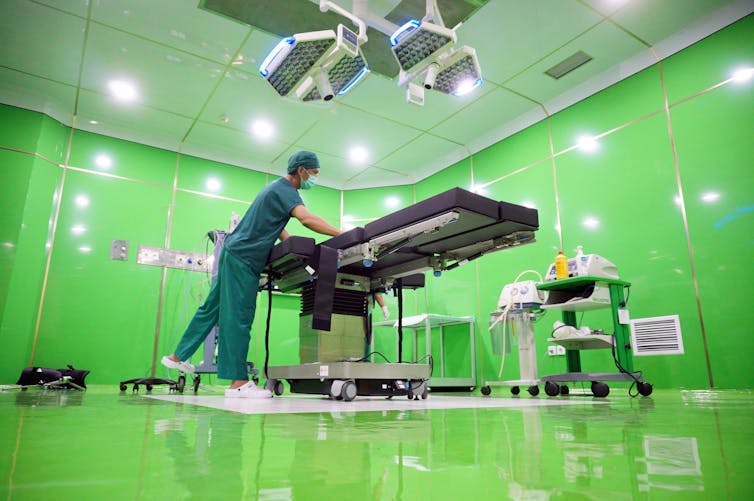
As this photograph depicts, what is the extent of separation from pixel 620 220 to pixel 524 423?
11.2 feet

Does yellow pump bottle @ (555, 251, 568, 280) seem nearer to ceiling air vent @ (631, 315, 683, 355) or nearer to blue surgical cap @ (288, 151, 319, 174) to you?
ceiling air vent @ (631, 315, 683, 355)

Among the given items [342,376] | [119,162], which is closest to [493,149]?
[342,376]

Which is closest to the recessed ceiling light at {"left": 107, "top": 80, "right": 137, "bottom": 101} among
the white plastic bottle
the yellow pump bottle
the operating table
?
the operating table

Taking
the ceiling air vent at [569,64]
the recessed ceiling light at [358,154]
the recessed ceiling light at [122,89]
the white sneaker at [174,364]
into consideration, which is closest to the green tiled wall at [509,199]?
the ceiling air vent at [569,64]

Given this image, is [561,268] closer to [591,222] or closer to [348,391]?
[591,222]

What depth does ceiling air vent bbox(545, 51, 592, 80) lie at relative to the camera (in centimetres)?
402

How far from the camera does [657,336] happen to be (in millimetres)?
3504

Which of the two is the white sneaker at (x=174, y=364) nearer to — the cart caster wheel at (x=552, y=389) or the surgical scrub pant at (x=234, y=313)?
the surgical scrub pant at (x=234, y=313)

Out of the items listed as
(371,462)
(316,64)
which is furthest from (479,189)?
(371,462)

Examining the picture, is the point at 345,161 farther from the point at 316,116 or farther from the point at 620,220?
the point at 620,220

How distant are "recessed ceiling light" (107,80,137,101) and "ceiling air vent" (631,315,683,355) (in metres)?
5.04

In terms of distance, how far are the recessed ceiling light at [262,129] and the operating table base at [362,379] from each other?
3.21 metres

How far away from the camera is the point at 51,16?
11.6 feet

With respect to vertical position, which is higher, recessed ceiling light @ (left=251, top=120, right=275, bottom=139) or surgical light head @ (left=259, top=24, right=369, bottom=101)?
recessed ceiling light @ (left=251, top=120, right=275, bottom=139)
